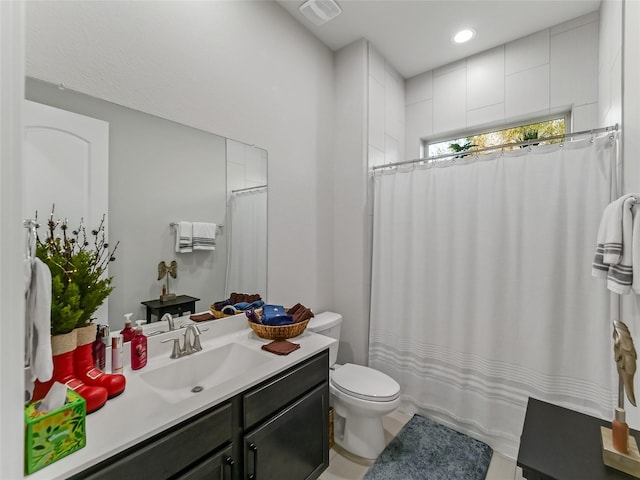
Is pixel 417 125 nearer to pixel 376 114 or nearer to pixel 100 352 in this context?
pixel 376 114

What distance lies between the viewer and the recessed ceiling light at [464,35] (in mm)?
2320

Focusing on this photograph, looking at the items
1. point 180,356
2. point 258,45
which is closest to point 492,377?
point 180,356

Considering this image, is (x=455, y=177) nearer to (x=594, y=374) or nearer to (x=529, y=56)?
(x=529, y=56)

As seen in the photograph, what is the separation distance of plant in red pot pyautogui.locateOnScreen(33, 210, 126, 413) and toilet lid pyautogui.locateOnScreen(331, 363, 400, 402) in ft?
4.08

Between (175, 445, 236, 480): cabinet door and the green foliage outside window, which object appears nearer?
(175, 445, 236, 480): cabinet door

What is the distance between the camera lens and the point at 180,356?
1.40 m

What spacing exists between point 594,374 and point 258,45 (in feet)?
9.17

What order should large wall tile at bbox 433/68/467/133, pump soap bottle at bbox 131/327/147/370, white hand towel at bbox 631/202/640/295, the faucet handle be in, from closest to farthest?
white hand towel at bbox 631/202/640/295 → pump soap bottle at bbox 131/327/147/370 → the faucet handle → large wall tile at bbox 433/68/467/133

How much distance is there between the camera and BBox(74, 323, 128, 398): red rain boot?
1027 millimetres

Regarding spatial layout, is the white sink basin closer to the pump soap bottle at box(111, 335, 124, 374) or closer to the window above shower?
the pump soap bottle at box(111, 335, 124, 374)

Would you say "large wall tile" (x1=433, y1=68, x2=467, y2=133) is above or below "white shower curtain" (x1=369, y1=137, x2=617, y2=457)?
above

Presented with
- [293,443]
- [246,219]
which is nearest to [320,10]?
[246,219]

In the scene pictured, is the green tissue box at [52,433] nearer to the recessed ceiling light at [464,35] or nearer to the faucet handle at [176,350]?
the faucet handle at [176,350]

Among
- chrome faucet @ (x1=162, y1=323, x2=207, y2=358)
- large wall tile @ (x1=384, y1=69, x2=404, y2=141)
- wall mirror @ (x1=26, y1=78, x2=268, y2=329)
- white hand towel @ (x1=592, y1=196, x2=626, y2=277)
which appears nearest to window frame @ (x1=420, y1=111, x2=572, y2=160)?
large wall tile @ (x1=384, y1=69, x2=404, y2=141)
